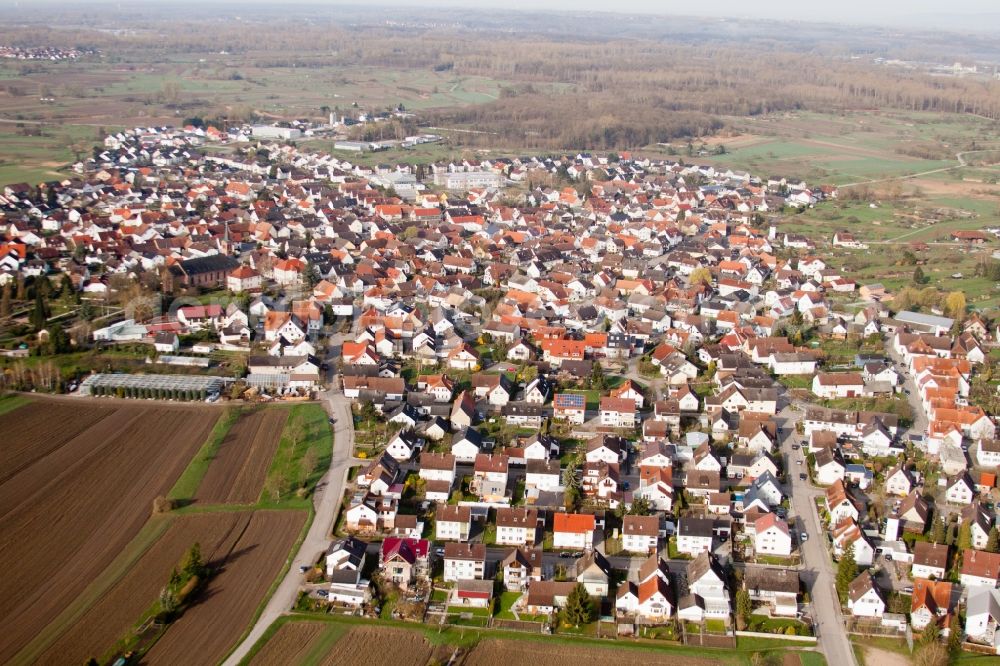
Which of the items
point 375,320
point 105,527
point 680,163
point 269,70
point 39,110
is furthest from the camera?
point 269,70

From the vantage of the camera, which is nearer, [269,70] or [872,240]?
[872,240]

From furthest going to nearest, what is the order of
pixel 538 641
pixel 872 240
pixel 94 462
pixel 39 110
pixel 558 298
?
pixel 39 110
pixel 872 240
pixel 558 298
pixel 94 462
pixel 538 641

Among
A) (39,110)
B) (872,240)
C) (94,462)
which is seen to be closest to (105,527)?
(94,462)

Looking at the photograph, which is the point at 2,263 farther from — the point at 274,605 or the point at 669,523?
the point at 669,523

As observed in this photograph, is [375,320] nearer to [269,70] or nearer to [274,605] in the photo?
[274,605]

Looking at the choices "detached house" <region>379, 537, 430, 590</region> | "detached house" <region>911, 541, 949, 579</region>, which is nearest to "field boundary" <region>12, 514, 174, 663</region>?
"detached house" <region>379, 537, 430, 590</region>

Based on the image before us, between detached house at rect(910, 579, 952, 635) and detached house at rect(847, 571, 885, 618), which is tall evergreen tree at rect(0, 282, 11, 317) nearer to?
detached house at rect(847, 571, 885, 618)

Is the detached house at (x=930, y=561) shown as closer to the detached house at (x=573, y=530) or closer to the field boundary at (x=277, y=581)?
the detached house at (x=573, y=530)

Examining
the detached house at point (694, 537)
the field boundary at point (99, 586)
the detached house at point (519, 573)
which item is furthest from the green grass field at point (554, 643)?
the field boundary at point (99, 586)

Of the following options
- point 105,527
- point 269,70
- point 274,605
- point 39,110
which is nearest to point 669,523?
point 274,605
